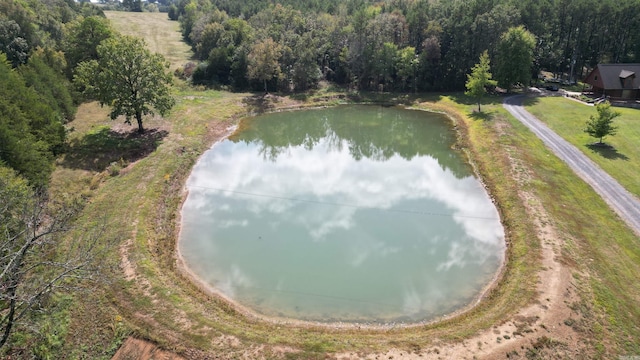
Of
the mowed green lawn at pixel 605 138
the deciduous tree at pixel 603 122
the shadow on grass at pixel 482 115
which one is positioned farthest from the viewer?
the shadow on grass at pixel 482 115

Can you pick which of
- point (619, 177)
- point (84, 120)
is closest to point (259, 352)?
point (619, 177)

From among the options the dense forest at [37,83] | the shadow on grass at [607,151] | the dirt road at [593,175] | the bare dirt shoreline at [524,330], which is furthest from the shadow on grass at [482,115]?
the dense forest at [37,83]

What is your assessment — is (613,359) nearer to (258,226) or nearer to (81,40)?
(258,226)

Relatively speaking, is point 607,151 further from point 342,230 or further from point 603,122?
point 342,230

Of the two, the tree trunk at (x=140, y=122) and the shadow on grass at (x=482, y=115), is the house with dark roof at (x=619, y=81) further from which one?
the tree trunk at (x=140, y=122)

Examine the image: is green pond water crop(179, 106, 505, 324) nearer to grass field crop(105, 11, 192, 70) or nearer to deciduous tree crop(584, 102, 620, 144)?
deciduous tree crop(584, 102, 620, 144)

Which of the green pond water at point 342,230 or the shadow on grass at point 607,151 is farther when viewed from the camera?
the shadow on grass at point 607,151
